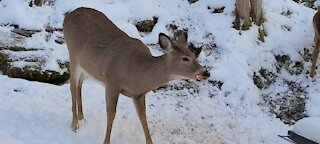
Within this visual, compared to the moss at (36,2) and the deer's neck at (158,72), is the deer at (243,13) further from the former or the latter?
the deer's neck at (158,72)

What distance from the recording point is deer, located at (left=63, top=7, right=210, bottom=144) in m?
5.87

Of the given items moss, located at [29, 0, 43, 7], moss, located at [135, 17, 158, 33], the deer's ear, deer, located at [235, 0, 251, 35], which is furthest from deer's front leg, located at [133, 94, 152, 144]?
moss, located at [29, 0, 43, 7]

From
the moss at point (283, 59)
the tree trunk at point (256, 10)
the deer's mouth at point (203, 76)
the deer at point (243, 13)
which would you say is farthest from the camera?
the tree trunk at point (256, 10)

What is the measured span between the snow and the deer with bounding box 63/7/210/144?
1.86 metres

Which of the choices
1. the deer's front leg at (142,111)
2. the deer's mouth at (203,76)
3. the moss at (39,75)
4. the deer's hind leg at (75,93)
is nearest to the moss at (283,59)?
the moss at (39,75)

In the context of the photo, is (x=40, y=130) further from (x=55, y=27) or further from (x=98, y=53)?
(x=55, y=27)

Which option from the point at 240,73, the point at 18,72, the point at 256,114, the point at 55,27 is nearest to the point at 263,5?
the point at 240,73

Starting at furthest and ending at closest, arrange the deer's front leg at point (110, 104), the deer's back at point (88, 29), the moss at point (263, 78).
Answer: the moss at point (263, 78), the deer's back at point (88, 29), the deer's front leg at point (110, 104)

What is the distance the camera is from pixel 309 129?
12.7 feet

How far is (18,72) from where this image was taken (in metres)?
7.93

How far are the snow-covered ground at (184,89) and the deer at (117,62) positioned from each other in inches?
18.0

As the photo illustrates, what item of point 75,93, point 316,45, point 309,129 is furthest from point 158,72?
point 316,45

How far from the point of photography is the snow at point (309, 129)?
3816mm

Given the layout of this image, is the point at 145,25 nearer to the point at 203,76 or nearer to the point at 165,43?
the point at 165,43
